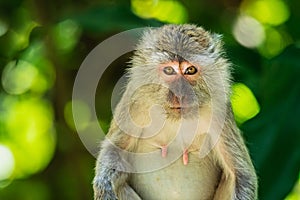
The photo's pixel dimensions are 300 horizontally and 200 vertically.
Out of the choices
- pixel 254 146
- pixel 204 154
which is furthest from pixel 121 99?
pixel 254 146

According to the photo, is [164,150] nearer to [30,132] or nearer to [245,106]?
[245,106]

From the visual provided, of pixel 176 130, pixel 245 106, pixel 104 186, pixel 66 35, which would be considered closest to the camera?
pixel 176 130

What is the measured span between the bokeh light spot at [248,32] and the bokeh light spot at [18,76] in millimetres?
1083

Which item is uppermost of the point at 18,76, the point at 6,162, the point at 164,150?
the point at 164,150

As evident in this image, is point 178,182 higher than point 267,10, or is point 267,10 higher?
point 178,182

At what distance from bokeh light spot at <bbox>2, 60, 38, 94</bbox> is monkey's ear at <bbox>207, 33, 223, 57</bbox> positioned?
5.52ft

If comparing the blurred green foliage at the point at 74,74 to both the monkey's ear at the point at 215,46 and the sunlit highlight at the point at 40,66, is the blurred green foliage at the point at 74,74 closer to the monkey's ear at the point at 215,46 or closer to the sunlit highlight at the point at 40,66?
the sunlit highlight at the point at 40,66

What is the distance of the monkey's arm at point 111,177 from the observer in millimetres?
Answer: 2518

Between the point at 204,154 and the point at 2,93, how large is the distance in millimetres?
1867

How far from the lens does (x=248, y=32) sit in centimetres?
376

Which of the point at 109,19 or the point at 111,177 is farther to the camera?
the point at 109,19

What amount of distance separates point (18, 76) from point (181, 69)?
1974 millimetres

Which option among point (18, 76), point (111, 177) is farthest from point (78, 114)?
point (111, 177)

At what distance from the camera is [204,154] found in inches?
101
